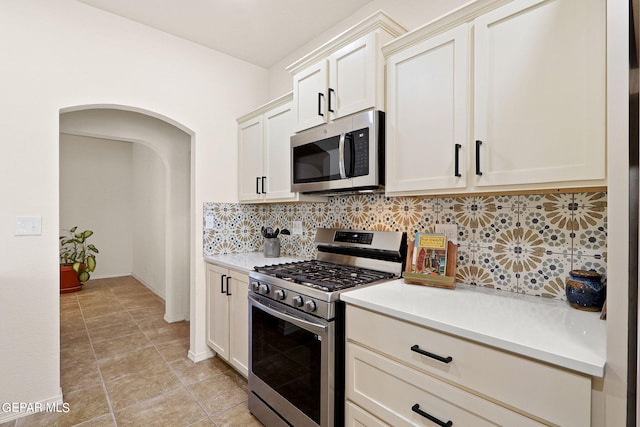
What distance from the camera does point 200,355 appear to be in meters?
2.77

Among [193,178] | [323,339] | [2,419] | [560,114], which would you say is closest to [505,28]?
[560,114]

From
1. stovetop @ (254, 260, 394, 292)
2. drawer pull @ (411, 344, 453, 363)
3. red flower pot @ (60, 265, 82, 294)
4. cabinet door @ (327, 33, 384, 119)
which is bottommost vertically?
red flower pot @ (60, 265, 82, 294)

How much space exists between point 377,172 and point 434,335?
34.8 inches

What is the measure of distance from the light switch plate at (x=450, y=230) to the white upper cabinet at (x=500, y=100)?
1.12ft

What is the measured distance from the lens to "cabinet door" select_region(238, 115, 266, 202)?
2748 mm

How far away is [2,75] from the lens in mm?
1937

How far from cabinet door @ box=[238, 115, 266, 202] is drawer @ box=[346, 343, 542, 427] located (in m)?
1.71

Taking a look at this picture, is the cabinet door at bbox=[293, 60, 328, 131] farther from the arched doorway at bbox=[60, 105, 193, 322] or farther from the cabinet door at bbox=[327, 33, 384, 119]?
the arched doorway at bbox=[60, 105, 193, 322]

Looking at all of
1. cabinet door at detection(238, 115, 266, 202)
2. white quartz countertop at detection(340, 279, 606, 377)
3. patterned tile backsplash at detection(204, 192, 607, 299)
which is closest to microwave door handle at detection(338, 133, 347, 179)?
patterned tile backsplash at detection(204, 192, 607, 299)

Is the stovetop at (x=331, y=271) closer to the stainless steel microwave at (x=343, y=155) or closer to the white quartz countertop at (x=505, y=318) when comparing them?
the white quartz countertop at (x=505, y=318)

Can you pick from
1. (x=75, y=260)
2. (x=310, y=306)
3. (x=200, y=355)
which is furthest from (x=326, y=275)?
(x=75, y=260)

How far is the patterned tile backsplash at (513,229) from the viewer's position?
4.36ft

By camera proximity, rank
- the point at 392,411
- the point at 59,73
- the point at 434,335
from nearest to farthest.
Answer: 1. the point at 434,335
2. the point at 392,411
3. the point at 59,73

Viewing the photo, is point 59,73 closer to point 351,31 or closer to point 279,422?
point 351,31
